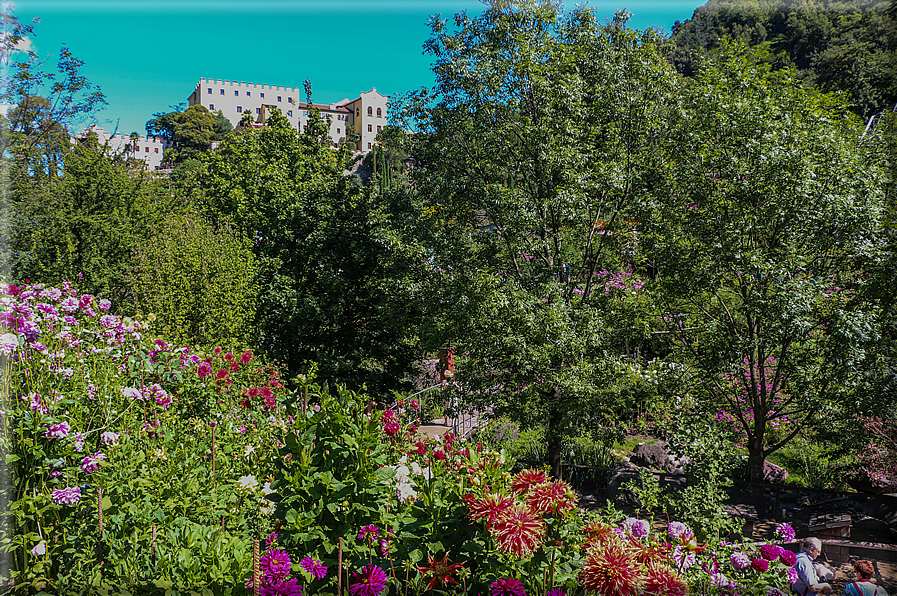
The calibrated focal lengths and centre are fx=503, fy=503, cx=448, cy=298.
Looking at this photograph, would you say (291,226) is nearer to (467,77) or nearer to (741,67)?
(467,77)

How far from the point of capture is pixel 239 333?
28.1ft

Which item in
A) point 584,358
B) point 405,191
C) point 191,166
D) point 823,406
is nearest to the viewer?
point 823,406

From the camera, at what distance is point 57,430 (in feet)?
8.29

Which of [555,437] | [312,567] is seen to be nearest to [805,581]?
[312,567]

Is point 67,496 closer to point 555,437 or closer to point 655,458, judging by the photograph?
Result: point 555,437

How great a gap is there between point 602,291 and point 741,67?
3.83 m

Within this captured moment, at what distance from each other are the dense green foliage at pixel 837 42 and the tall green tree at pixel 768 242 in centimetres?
66

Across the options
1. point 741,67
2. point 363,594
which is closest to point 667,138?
point 741,67

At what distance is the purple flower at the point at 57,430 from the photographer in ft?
8.27

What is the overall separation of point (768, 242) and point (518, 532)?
7.26 m

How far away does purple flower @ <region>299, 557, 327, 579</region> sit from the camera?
1857 mm

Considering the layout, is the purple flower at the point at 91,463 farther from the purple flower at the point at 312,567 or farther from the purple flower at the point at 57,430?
the purple flower at the point at 312,567

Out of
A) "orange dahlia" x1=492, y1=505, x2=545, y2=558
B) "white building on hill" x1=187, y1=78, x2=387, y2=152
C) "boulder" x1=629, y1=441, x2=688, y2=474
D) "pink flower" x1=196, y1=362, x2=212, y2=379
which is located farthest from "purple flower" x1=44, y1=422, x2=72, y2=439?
"white building on hill" x1=187, y1=78, x2=387, y2=152

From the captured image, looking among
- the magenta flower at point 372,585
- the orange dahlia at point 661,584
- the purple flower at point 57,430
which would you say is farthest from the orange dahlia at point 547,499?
the purple flower at point 57,430
